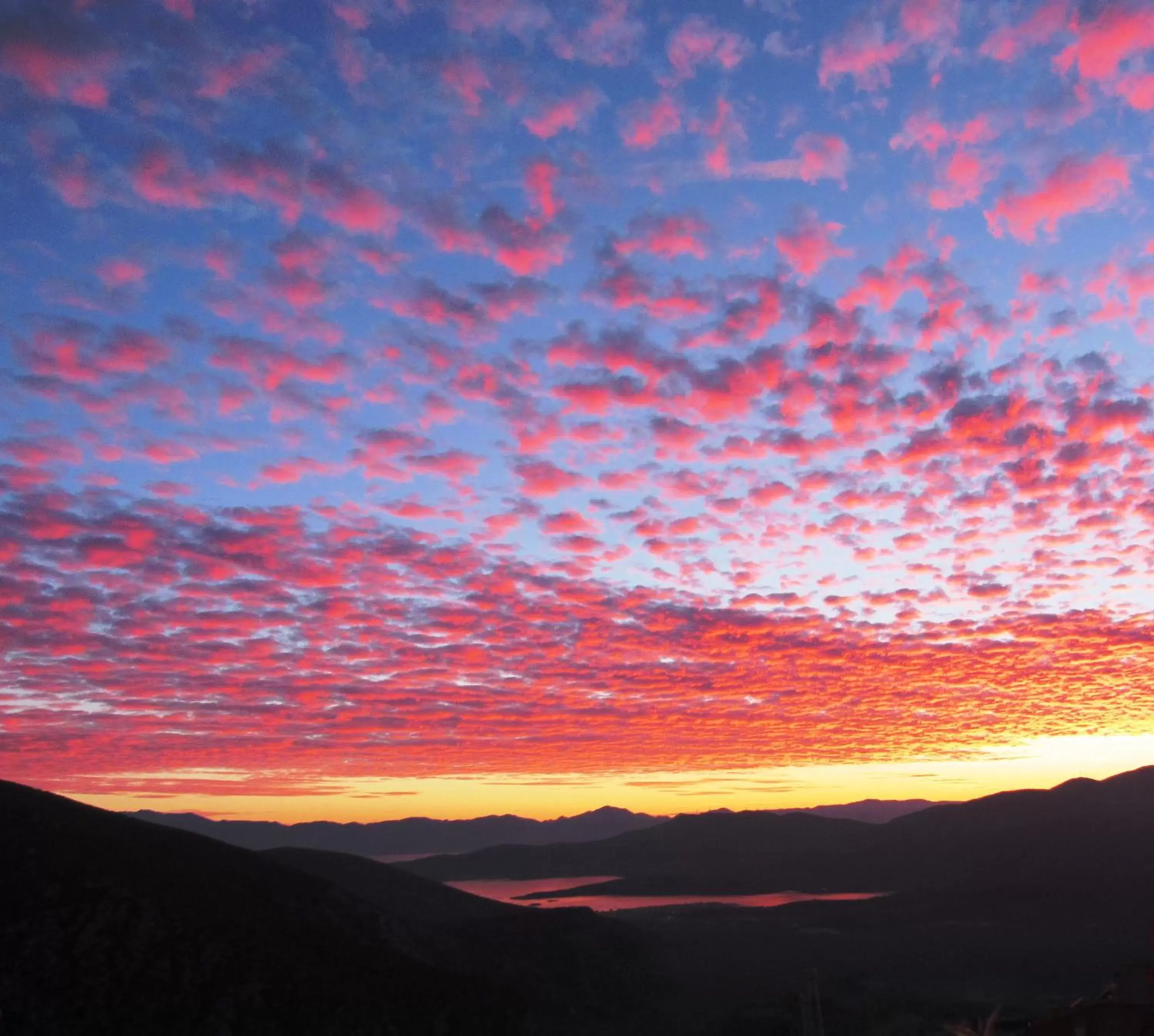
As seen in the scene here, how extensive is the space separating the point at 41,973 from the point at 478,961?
881 inches

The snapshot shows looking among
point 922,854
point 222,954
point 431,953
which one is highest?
point 222,954

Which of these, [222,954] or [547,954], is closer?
[222,954]

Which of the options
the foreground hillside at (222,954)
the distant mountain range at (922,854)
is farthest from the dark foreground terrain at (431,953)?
the distant mountain range at (922,854)

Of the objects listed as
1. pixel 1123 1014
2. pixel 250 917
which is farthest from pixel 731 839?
pixel 1123 1014

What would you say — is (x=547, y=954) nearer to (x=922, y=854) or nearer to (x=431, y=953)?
(x=431, y=953)

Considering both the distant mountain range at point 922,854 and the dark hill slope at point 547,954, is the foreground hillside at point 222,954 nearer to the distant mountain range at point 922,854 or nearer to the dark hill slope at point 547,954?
the dark hill slope at point 547,954

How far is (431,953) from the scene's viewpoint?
154 ft

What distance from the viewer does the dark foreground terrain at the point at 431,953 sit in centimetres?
3403

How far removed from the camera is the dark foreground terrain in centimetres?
3403

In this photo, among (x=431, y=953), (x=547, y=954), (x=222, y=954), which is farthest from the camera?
(x=547, y=954)

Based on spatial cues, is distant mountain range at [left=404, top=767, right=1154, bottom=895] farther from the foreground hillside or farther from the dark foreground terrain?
the foreground hillside

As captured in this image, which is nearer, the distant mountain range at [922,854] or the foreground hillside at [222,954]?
the foreground hillside at [222,954]

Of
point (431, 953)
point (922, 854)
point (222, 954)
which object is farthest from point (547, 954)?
point (922, 854)

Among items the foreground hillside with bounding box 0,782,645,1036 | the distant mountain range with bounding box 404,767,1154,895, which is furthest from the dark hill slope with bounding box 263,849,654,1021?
the distant mountain range with bounding box 404,767,1154,895
